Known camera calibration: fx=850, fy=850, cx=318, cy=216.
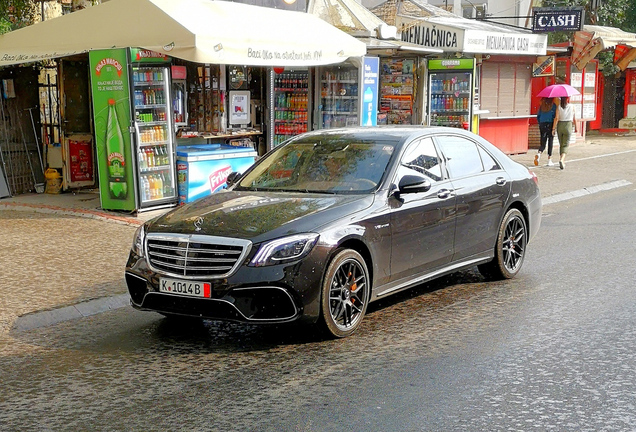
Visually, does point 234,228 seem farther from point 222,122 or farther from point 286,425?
point 222,122

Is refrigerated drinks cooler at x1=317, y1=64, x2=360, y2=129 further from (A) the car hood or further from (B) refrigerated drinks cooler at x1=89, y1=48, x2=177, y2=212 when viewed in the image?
(A) the car hood

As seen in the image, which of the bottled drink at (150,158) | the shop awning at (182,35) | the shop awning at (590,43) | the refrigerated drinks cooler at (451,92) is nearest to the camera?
the shop awning at (182,35)

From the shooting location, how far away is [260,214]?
261 inches

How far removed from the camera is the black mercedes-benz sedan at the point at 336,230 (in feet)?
20.3

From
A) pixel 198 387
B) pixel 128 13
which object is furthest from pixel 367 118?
pixel 198 387

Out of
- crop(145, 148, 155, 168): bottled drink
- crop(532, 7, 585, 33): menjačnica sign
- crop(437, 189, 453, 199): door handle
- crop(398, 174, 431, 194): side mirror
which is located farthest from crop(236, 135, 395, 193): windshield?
crop(532, 7, 585, 33): menjačnica sign

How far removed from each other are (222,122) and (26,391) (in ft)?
32.8

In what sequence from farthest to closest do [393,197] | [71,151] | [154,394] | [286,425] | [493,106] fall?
[493,106]
[71,151]
[393,197]
[154,394]
[286,425]

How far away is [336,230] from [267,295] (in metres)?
0.75

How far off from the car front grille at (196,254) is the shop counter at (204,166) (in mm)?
6444

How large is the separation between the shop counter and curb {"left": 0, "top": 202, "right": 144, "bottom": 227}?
1.22 metres

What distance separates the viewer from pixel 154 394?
5367mm

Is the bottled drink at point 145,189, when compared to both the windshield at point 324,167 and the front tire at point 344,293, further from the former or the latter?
the front tire at point 344,293

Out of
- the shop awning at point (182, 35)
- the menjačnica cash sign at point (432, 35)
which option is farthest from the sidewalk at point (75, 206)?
the menjačnica cash sign at point (432, 35)
